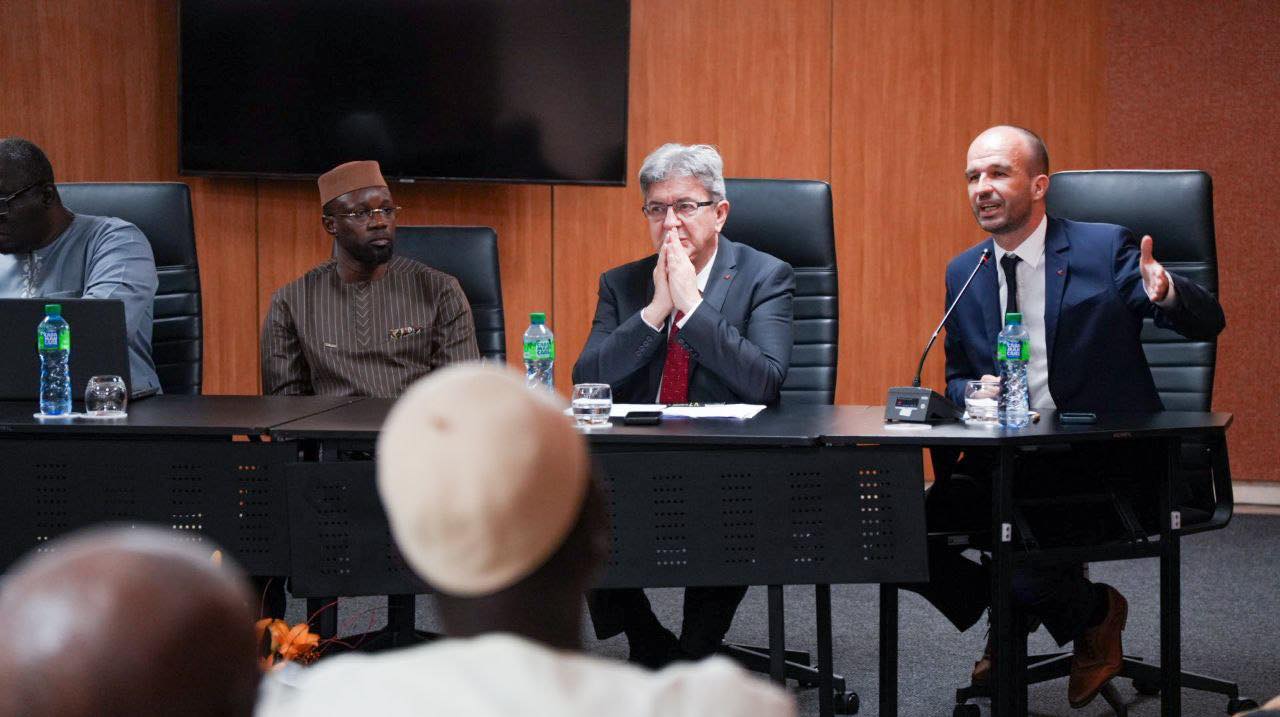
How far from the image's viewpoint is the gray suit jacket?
2.90m

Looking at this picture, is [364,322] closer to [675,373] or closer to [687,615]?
[675,373]

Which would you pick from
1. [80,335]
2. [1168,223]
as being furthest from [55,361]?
[1168,223]

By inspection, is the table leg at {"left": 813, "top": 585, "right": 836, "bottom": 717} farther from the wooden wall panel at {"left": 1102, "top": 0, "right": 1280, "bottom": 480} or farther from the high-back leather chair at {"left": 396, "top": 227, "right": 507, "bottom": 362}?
the wooden wall panel at {"left": 1102, "top": 0, "right": 1280, "bottom": 480}

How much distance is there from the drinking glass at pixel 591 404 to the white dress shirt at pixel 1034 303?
1.01 metres

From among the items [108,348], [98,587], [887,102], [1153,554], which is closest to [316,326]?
[108,348]

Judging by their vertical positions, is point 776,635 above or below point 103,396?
below

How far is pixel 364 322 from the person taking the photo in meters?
3.40

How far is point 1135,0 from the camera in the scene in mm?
5062

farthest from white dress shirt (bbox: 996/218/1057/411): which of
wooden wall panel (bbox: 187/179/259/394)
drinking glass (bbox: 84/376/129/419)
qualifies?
wooden wall panel (bbox: 187/179/259/394)

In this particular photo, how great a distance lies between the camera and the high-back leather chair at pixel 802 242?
3.34 m

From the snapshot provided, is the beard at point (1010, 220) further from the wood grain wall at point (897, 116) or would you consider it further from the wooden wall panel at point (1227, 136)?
the wooden wall panel at point (1227, 136)

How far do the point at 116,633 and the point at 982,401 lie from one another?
7.53 feet

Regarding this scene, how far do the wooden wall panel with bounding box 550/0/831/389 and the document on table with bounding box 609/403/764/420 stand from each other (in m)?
2.30

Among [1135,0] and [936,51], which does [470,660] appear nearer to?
[936,51]
